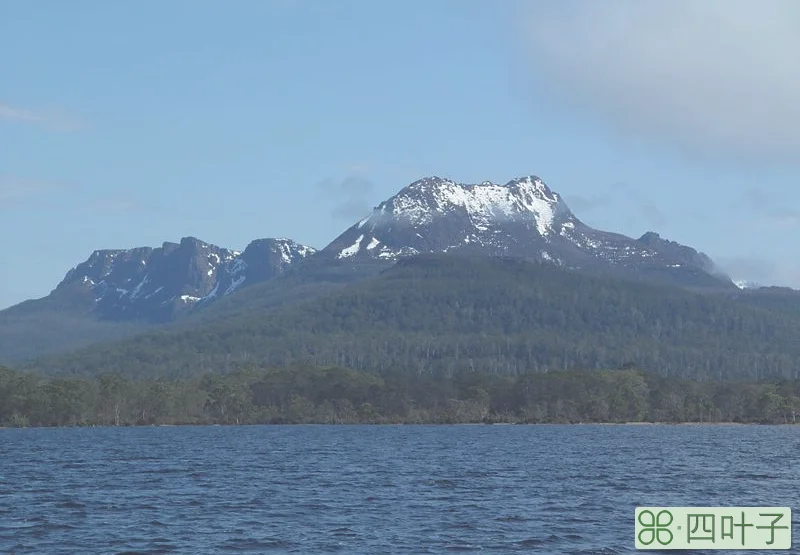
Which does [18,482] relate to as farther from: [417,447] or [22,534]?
[417,447]

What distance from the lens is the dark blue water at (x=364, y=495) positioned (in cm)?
6769

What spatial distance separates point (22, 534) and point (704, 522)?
1522 inches

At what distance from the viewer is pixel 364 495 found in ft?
302

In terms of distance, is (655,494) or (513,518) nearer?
(513,518)

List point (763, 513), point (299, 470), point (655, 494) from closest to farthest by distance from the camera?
point (763, 513), point (655, 494), point (299, 470)

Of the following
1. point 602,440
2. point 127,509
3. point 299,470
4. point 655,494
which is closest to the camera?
point 127,509

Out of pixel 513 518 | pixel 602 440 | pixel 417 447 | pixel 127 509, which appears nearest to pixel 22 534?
pixel 127 509

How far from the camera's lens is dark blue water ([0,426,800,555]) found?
222 feet

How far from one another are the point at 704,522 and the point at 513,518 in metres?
14.4

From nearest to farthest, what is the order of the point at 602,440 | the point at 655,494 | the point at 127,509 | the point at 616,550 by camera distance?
1. the point at 616,550
2. the point at 127,509
3. the point at 655,494
4. the point at 602,440

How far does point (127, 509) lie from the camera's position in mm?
82438

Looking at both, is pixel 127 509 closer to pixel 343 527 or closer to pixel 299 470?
pixel 343 527

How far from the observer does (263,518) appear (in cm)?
7694

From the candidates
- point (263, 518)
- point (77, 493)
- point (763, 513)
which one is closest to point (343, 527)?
point (263, 518)
